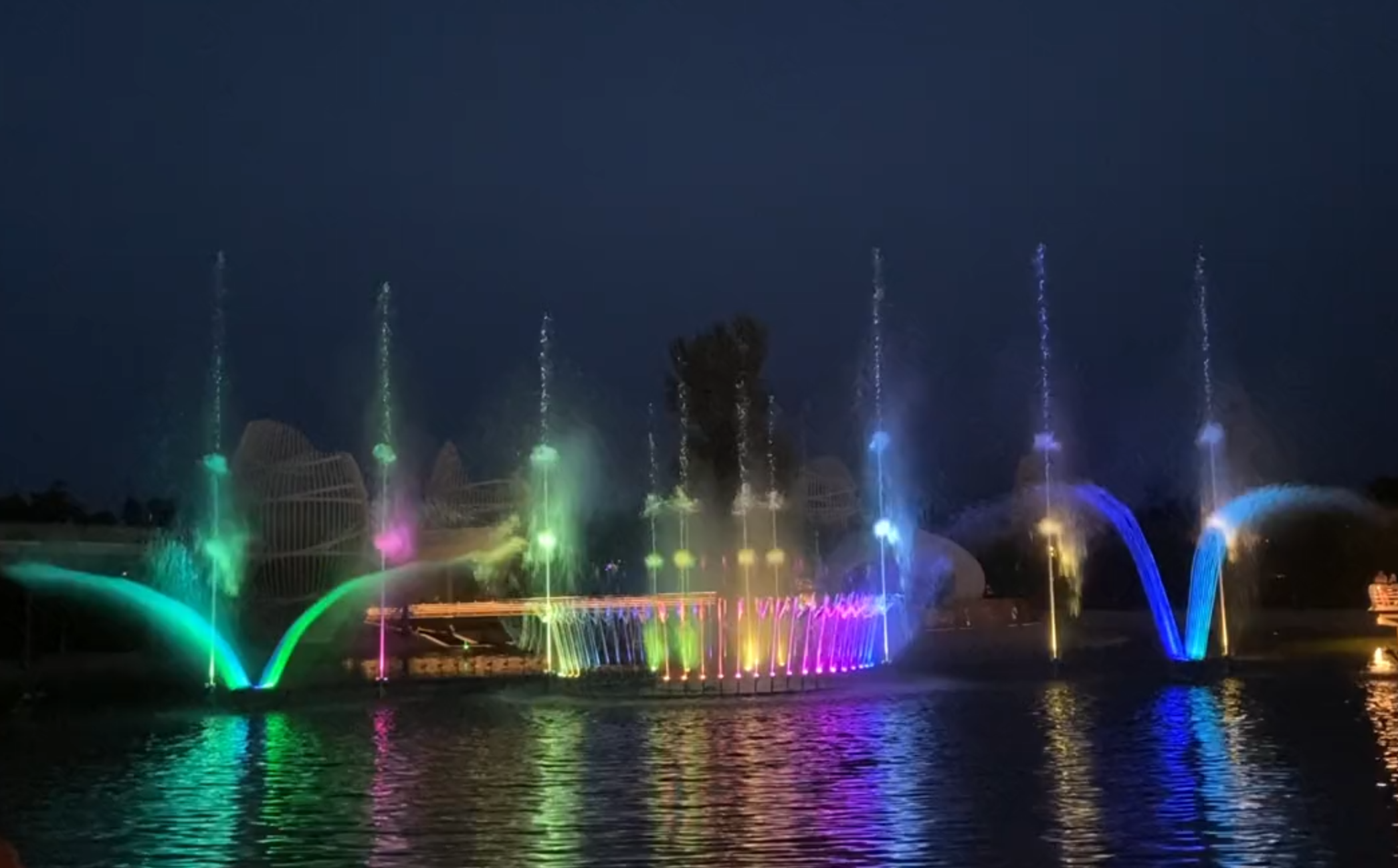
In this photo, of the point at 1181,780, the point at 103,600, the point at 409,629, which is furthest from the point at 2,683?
the point at 1181,780

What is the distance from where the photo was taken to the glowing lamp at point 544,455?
49.9 meters

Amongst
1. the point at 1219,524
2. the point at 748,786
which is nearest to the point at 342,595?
the point at 1219,524

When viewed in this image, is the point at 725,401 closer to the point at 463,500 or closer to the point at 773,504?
the point at 773,504

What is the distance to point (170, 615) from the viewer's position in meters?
34.3

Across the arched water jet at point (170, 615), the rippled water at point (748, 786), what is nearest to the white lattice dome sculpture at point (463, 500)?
the arched water jet at point (170, 615)

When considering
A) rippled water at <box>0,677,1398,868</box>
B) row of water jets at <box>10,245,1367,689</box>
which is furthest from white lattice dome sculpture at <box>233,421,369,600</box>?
rippled water at <box>0,677,1398,868</box>

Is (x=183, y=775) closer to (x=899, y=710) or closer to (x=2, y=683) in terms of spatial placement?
(x=899, y=710)

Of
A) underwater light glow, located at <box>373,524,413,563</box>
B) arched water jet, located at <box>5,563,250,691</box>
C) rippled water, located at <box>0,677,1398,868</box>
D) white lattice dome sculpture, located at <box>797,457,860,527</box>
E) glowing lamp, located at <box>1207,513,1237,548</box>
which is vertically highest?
white lattice dome sculpture, located at <box>797,457,860,527</box>

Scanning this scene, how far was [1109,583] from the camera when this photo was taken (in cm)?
6353

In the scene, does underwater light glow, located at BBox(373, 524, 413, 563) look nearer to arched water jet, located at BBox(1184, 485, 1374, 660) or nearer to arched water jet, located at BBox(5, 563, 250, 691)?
arched water jet, located at BBox(5, 563, 250, 691)

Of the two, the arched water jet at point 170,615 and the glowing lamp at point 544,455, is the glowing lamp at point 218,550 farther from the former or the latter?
the glowing lamp at point 544,455

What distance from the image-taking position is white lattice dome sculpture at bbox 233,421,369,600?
185ft

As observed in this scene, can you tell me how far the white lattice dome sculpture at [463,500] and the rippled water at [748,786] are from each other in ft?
136

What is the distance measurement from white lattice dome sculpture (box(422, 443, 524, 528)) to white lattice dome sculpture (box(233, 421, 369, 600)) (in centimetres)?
786
